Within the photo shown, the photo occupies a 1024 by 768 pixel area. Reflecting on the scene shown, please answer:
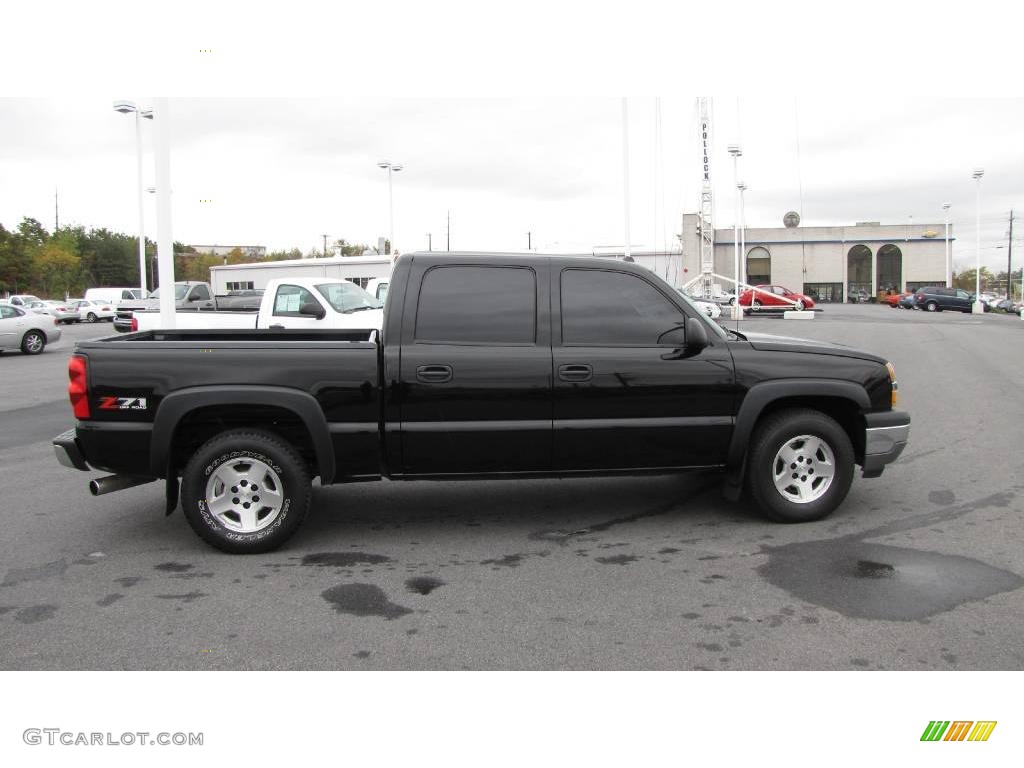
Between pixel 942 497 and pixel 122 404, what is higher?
pixel 122 404

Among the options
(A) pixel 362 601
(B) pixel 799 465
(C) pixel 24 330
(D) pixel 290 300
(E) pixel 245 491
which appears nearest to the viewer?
(A) pixel 362 601

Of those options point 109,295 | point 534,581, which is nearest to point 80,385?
point 534,581

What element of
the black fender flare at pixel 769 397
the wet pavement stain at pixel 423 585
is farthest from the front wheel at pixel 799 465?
the wet pavement stain at pixel 423 585

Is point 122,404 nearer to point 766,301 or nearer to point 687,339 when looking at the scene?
point 687,339

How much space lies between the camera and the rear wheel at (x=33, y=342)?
23641 millimetres

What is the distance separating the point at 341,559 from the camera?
5.36 meters

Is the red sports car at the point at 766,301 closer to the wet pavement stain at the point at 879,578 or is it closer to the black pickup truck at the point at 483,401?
the black pickup truck at the point at 483,401

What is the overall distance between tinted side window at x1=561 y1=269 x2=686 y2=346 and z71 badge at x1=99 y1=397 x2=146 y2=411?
8.88ft

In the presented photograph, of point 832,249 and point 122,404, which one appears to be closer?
point 122,404

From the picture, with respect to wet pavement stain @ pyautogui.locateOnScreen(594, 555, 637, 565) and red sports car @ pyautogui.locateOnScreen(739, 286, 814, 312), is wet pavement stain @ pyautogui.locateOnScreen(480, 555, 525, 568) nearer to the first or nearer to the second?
wet pavement stain @ pyautogui.locateOnScreen(594, 555, 637, 565)

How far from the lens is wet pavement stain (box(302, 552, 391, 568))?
5.28 metres

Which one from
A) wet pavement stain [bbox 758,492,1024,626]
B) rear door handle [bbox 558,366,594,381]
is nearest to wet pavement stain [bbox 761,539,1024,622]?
wet pavement stain [bbox 758,492,1024,626]

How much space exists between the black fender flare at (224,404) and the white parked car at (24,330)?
21.2 metres

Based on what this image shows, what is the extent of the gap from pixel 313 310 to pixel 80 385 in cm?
797
